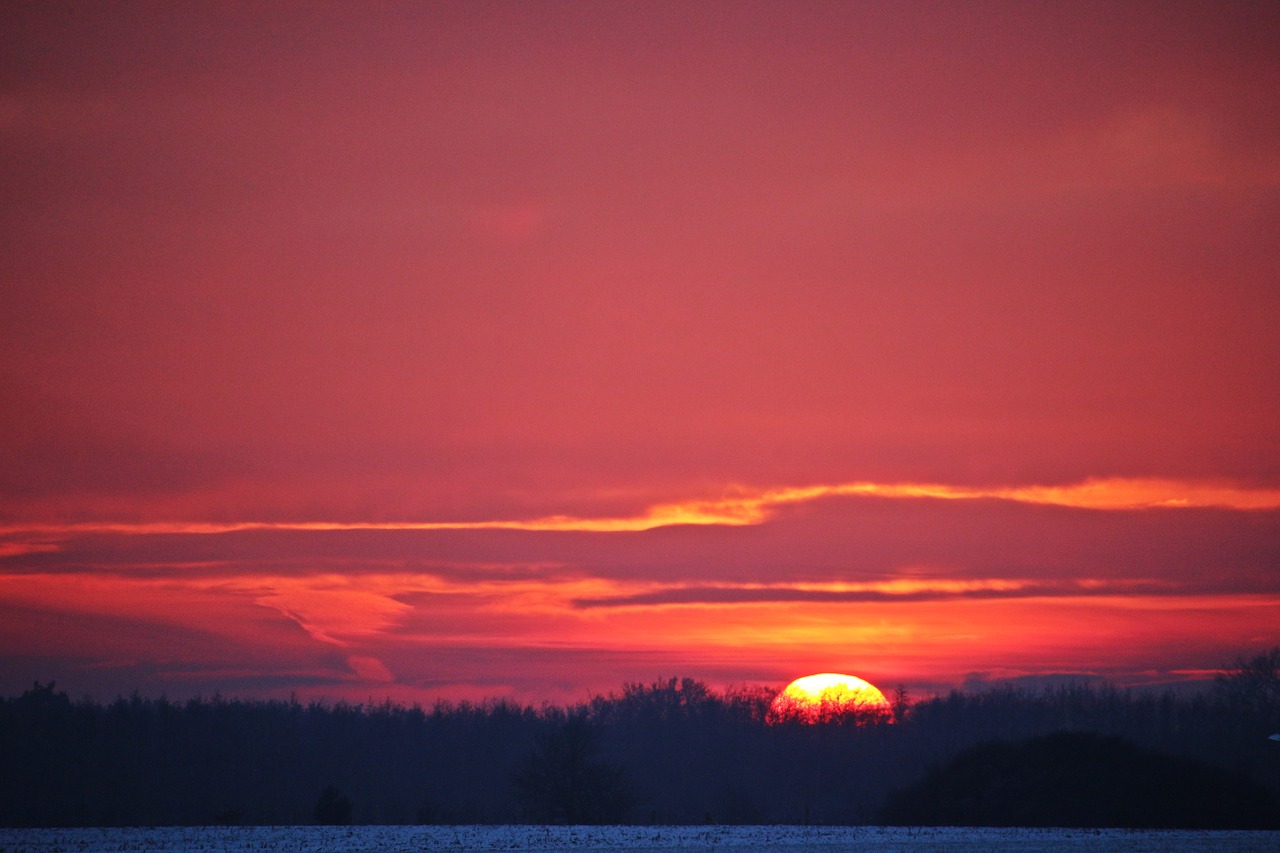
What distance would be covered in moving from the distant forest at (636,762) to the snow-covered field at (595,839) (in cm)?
1327

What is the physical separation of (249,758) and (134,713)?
20267 mm

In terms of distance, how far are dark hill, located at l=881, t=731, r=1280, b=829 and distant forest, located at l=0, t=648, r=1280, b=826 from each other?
16 centimetres

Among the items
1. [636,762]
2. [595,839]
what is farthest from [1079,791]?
[636,762]

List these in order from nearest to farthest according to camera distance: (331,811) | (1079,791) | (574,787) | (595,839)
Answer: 1. (595,839)
2. (331,811)
3. (1079,791)
4. (574,787)

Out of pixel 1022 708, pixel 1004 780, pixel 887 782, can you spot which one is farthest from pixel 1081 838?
pixel 1022 708

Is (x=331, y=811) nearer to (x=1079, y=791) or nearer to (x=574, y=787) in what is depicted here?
(x=574, y=787)

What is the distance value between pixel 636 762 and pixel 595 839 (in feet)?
340

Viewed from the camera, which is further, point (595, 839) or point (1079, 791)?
point (1079, 791)

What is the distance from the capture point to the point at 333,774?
5453 inches

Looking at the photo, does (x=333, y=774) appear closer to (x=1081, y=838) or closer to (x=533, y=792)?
(x=533, y=792)

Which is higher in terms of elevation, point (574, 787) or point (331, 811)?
point (331, 811)

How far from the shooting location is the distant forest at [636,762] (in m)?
69.4

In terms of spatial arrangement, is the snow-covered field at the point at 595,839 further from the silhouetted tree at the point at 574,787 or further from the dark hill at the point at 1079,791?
the silhouetted tree at the point at 574,787

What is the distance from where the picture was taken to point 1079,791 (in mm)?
66250
